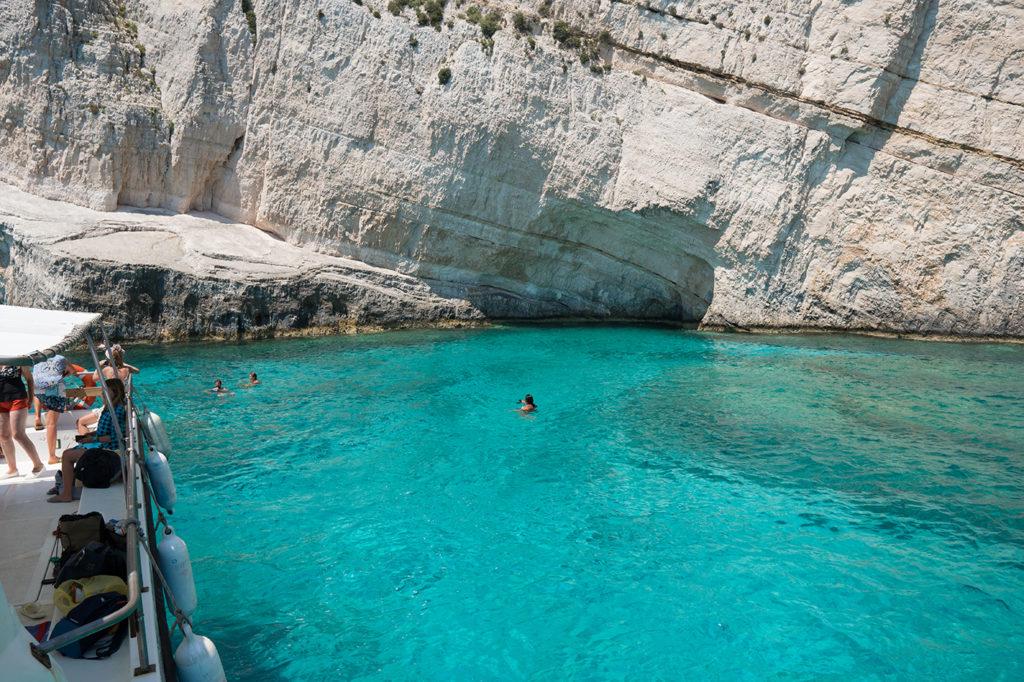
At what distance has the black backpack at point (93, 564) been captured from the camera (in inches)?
210

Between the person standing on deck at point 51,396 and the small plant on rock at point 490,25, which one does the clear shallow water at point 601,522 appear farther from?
the small plant on rock at point 490,25

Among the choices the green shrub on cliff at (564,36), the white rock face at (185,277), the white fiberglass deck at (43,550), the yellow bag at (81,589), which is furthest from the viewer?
the green shrub on cliff at (564,36)

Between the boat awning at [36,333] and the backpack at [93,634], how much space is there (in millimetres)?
2466

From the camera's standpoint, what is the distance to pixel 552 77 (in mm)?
24469

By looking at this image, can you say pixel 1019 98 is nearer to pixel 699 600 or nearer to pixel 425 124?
pixel 425 124

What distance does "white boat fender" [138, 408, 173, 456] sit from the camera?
9.01 metres

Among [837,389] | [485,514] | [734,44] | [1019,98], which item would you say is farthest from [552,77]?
[485,514]

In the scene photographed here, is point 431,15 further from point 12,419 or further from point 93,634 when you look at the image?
point 93,634

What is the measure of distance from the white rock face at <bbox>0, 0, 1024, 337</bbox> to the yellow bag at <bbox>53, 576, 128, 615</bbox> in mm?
19996

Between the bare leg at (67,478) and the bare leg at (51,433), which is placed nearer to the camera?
the bare leg at (67,478)

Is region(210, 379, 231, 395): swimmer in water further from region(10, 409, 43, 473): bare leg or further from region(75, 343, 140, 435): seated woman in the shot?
region(10, 409, 43, 473): bare leg

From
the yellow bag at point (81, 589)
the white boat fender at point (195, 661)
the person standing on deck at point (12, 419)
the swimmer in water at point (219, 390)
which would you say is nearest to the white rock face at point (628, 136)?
the swimmer in water at point (219, 390)

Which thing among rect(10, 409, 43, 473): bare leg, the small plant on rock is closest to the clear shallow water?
rect(10, 409, 43, 473): bare leg

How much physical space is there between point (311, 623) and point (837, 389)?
47.3ft
